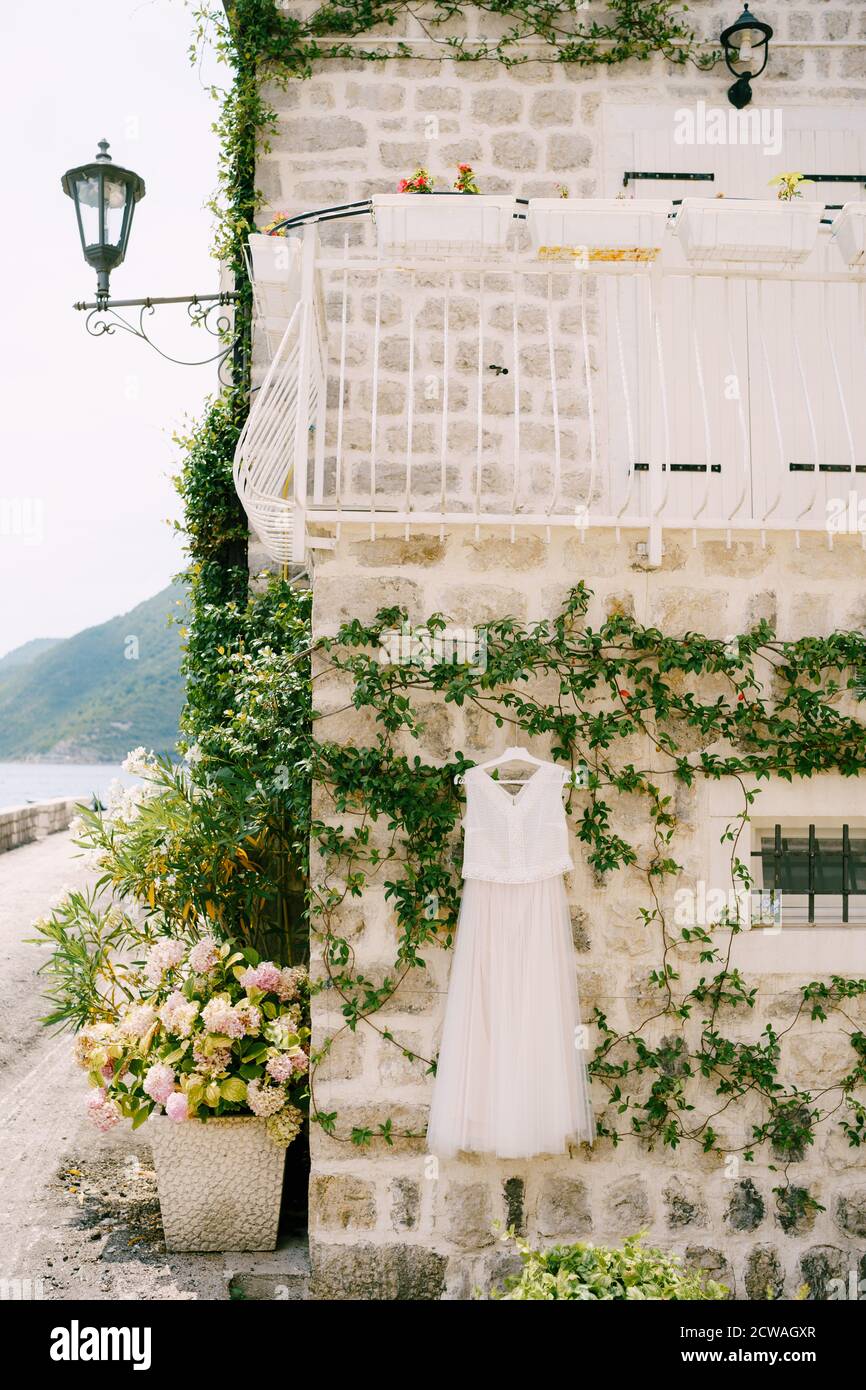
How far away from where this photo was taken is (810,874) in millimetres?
4250

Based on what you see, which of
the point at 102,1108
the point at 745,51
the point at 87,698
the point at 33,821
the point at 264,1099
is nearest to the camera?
the point at 264,1099

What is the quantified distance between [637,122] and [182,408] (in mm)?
2855

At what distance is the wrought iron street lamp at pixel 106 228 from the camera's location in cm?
550

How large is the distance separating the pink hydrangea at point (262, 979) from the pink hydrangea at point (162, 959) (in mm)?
409

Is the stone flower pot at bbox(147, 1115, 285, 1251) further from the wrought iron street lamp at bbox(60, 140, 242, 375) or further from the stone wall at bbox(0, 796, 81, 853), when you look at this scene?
the stone wall at bbox(0, 796, 81, 853)

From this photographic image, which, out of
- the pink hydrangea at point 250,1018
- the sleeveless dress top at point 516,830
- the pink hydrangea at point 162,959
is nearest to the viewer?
the sleeveless dress top at point 516,830

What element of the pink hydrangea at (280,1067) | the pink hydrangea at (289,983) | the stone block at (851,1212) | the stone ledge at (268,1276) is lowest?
the stone ledge at (268,1276)

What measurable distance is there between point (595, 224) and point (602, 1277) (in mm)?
3509

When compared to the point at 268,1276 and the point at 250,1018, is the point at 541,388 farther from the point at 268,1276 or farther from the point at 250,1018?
the point at 268,1276

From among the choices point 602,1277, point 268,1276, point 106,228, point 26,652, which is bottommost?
point 268,1276

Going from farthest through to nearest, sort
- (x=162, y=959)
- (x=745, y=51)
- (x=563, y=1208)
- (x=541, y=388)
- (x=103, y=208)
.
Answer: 1. (x=103, y=208)
2. (x=745, y=51)
3. (x=541, y=388)
4. (x=162, y=959)
5. (x=563, y=1208)

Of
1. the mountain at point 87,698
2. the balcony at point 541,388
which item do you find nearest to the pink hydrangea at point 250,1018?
the balcony at point 541,388

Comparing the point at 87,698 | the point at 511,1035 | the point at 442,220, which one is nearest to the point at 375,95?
the point at 442,220

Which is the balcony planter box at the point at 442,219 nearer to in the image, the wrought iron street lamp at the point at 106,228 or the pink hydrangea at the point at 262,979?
the wrought iron street lamp at the point at 106,228
